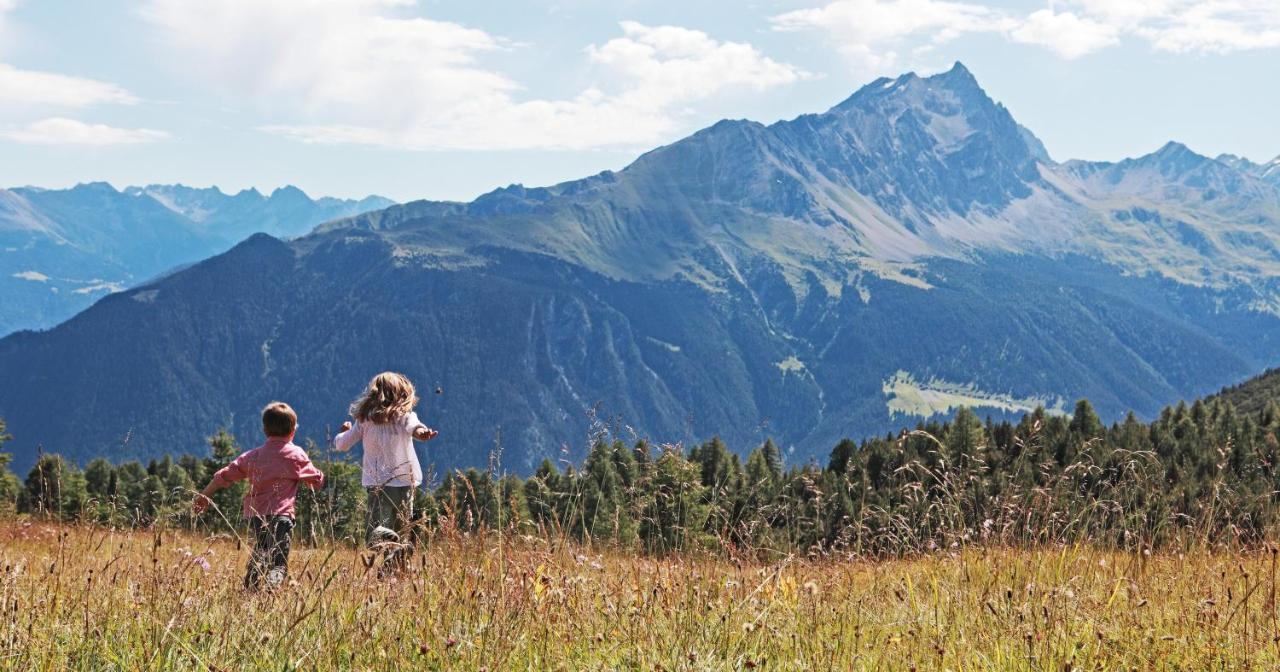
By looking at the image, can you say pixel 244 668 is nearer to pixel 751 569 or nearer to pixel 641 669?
pixel 641 669

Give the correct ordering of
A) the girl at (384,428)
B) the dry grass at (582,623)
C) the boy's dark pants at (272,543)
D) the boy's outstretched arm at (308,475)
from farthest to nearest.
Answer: the girl at (384,428)
the boy's outstretched arm at (308,475)
the boy's dark pants at (272,543)
the dry grass at (582,623)

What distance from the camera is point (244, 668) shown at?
4.44 m

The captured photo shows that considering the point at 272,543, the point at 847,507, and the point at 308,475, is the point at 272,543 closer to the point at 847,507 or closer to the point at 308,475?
the point at 308,475

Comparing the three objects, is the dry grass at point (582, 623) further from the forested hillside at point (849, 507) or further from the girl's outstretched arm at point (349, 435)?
the girl's outstretched arm at point (349, 435)

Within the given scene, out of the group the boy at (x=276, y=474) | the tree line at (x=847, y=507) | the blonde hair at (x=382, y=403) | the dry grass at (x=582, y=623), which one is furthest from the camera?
the blonde hair at (x=382, y=403)

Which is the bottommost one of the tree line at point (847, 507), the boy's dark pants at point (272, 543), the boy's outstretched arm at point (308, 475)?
the boy's dark pants at point (272, 543)

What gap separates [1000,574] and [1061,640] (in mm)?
1708

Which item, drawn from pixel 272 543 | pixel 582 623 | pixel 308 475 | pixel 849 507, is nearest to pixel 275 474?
pixel 308 475

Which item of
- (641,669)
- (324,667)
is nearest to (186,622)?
(324,667)

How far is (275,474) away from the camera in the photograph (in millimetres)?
9352

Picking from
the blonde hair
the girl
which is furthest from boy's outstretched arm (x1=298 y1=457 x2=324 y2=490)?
the blonde hair

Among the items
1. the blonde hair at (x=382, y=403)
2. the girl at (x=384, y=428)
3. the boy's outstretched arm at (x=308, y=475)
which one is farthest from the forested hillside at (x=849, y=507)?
the blonde hair at (x=382, y=403)

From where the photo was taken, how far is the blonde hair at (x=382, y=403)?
1031 centimetres

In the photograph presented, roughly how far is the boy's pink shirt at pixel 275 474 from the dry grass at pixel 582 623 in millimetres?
2682
